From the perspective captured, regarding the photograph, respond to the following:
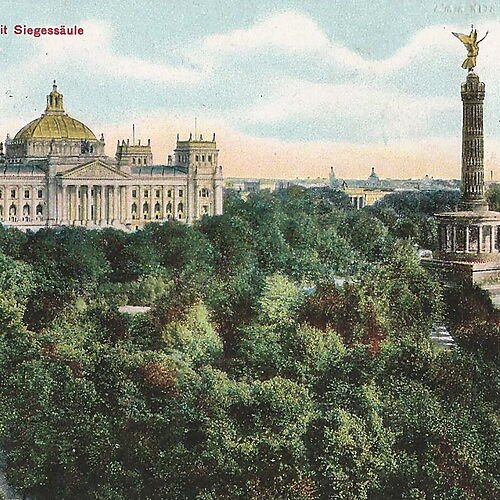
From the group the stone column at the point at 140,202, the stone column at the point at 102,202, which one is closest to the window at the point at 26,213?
the stone column at the point at 102,202

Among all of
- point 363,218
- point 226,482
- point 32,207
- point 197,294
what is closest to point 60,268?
point 197,294

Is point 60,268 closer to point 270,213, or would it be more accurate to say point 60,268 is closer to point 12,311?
point 12,311

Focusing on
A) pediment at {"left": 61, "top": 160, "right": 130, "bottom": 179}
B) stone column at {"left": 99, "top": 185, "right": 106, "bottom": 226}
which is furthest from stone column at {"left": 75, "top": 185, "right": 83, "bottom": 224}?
stone column at {"left": 99, "top": 185, "right": 106, "bottom": 226}

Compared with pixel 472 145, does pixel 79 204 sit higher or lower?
lower

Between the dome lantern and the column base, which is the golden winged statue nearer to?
the column base

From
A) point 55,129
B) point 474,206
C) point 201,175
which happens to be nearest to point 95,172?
point 55,129

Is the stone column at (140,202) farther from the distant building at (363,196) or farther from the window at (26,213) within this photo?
the distant building at (363,196)

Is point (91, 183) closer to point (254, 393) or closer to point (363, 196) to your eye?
point (363, 196)
